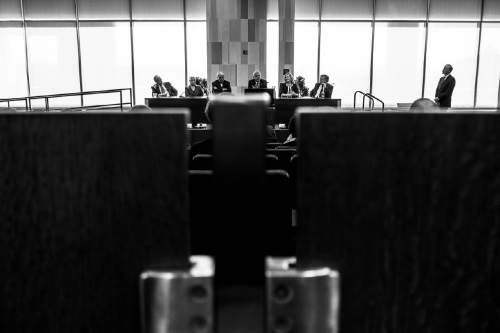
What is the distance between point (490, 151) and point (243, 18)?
38.3 feet

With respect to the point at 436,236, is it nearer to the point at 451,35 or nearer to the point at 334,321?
the point at 334,321

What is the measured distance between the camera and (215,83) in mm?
9477

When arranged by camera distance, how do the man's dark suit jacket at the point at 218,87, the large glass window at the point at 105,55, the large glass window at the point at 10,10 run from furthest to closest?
the large glass window at the point at 105,55 < the large glass window at the point at 10,10 < the man's dark suit jacket at the point at 218,87

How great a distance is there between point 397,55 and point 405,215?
13060 millimetres

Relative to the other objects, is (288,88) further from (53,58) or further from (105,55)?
(53,58)

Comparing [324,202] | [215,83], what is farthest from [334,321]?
[215,83]

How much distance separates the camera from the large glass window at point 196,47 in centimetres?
1200

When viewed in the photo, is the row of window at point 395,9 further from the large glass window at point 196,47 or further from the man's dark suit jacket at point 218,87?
the man's dark suit jacket at point 218,87

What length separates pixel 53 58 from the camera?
39.9ft

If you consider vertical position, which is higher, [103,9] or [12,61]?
[103,9]

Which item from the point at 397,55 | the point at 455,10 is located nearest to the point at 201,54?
the point at 397,55

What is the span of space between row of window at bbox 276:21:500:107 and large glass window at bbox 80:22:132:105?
3.91 m

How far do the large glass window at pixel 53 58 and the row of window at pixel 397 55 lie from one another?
536 centimetres

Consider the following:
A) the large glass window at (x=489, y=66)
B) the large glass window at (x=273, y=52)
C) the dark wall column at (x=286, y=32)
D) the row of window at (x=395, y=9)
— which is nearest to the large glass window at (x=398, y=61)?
the row of window at (x=395, y=9)
